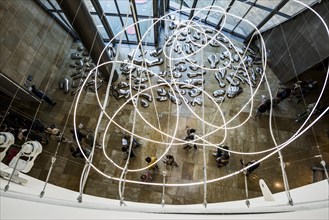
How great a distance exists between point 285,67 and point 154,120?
6963 millimetres

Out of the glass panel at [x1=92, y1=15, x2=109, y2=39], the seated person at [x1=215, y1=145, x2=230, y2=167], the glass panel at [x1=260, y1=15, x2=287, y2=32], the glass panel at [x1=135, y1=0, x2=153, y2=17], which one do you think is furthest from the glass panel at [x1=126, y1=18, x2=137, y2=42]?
the seated person at [x1=215, y1=145, x2=230, y2=167]

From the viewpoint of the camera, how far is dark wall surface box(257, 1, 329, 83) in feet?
28.4

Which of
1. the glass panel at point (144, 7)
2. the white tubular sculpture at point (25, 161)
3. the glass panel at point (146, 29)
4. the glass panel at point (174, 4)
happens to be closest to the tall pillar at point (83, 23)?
the glass panel at point (146, 29)

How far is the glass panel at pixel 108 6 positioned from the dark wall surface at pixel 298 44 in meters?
8.34

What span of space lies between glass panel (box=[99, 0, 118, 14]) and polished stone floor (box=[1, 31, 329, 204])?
4500 millimetres

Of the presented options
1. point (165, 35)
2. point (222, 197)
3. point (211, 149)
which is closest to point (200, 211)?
point (222, 197)

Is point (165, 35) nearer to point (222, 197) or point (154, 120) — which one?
point (154, 120)

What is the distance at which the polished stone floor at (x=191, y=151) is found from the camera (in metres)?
8.54

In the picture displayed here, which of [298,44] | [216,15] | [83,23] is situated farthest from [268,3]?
[83,23]

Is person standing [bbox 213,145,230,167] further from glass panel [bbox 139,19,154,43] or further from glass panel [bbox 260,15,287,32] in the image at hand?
glass panel [bbox 139,19,154,43]

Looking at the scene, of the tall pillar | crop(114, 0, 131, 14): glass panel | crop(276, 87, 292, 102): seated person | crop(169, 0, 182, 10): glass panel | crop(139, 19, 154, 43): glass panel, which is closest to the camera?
the tall pillar

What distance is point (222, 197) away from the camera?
8.39 meters

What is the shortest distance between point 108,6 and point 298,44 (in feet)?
30.9

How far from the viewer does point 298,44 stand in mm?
9773
